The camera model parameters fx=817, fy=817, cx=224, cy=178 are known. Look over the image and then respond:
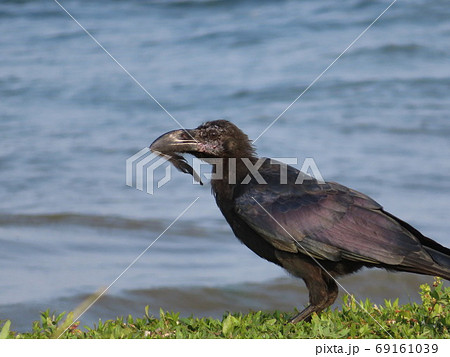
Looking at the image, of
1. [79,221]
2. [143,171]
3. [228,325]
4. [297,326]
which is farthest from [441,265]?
[143,171]

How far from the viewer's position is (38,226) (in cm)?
851

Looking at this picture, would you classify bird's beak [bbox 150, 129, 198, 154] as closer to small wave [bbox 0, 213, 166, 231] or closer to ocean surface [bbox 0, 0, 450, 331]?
ocean surface [bbox 0, 0, 450, 331]

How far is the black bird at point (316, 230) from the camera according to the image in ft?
16.3

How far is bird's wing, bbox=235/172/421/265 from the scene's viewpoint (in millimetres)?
4980

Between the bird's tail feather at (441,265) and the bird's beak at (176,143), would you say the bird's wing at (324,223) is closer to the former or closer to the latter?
the bird's tail feather at (441,265)

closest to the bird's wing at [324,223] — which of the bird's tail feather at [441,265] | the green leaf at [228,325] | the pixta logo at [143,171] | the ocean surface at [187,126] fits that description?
the bird's tail feather at [441,265]

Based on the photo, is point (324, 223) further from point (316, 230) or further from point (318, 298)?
point (318, 298)

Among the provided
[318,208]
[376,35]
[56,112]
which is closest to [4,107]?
[56,112]

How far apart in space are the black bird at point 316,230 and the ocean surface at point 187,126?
1771mm

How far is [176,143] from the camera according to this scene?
5.66 metres

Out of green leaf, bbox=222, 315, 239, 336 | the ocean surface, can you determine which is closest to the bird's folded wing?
green leaf, bbox=222, 315, 239, 336

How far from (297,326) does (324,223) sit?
748 mm

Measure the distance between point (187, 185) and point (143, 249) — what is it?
1648mm

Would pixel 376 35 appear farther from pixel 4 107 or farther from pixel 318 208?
pixel 318 208
